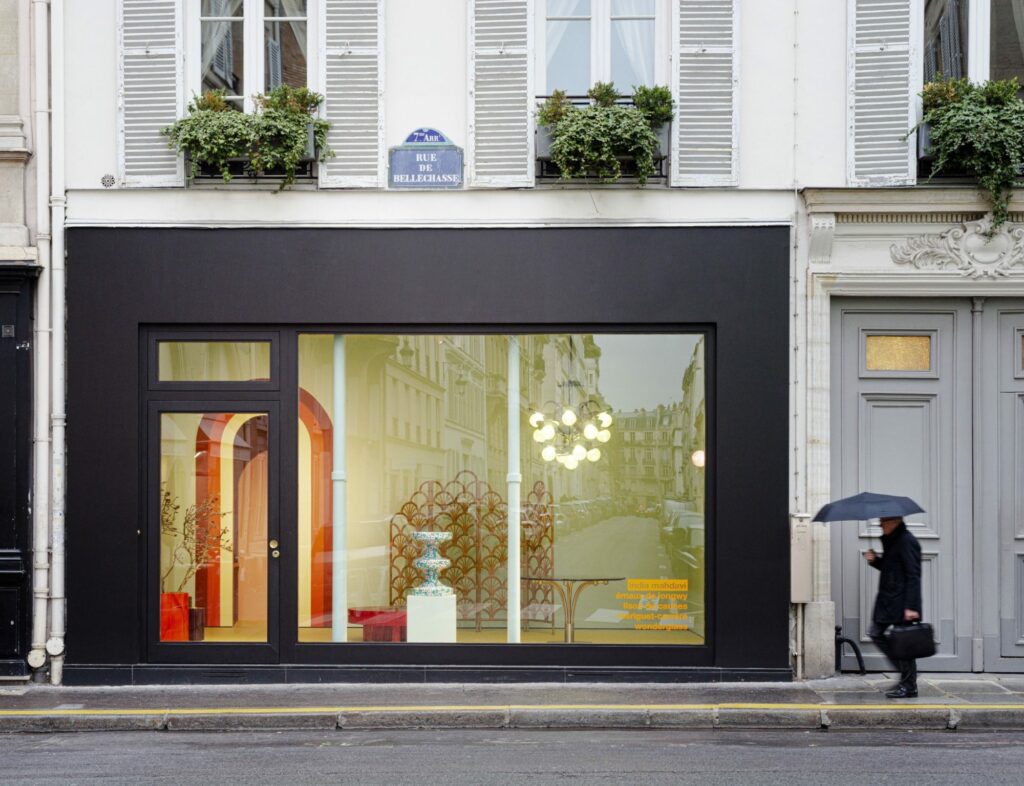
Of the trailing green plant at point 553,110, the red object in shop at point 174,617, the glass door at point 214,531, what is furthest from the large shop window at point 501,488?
the trailing green plant at point 553,110

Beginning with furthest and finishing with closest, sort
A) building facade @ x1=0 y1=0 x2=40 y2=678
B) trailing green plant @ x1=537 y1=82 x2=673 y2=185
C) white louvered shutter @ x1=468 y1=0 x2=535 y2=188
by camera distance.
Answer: white louvered shutter @ x1=468 y1=0 x2=535 y2=188
building facade @ x1=0 y1=0 x2=40 y2=678
trailing green plant @ x1=537 y1=82 x2=673 y2=185

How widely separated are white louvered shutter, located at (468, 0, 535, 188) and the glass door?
2.90 metres

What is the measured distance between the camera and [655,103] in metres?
10.4

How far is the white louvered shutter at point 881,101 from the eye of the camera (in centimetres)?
1041

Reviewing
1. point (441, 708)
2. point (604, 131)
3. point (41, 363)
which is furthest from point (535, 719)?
point (41, 363)

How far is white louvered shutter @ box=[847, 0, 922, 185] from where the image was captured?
10.4 m

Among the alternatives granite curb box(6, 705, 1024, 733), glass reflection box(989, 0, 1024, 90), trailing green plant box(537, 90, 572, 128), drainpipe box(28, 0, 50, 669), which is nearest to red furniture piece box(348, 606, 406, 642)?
granite curb box(6, 705, 1024, 733)

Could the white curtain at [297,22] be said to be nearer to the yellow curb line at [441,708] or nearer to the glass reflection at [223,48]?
the glass reflection at [223,48]

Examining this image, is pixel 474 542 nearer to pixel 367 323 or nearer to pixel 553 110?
pixel 367 323

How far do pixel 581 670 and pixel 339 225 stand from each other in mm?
4428

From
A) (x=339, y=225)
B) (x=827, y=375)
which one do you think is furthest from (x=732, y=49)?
(x=339, y=225)

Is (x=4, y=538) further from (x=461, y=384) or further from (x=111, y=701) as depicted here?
(x=461, y=384)

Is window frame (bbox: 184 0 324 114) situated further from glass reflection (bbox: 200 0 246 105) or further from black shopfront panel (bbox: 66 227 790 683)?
black shopfront panel (bbox: 66 227 790 683)

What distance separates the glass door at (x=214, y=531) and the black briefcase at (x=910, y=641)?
5.21 m
